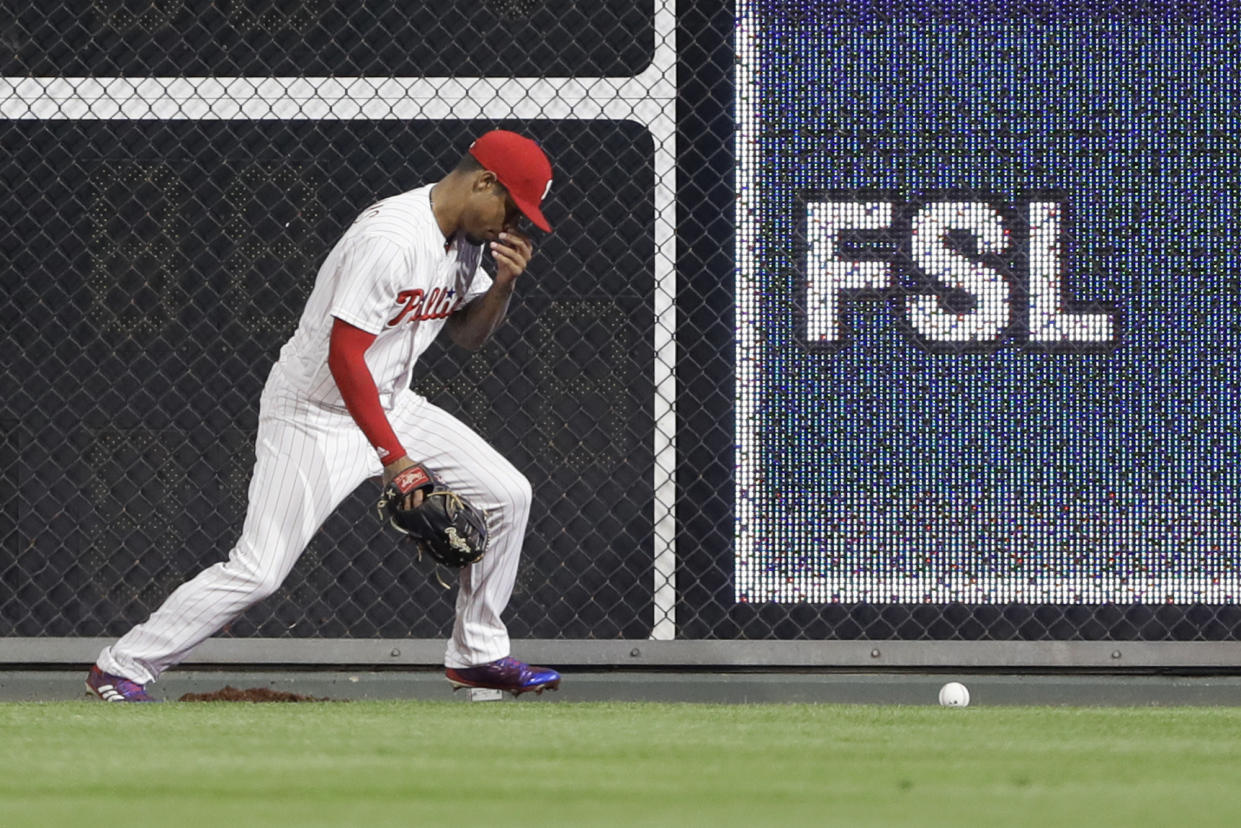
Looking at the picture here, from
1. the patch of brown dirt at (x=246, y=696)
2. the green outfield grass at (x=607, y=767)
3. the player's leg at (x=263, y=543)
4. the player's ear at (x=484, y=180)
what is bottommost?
the patch of brown dirt at (x=246, y=696)

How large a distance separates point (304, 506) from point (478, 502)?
41cm

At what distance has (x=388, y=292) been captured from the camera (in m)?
3.98

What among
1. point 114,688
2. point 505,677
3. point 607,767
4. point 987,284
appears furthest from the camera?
point 987,284

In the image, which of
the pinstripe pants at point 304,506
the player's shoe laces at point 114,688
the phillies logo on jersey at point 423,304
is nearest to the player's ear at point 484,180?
the phillies logo on jersey at point 423,304

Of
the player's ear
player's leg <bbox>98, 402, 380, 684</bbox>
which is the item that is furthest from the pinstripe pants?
the player's ear

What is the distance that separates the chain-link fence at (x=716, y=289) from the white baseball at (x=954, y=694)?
223 millimetres

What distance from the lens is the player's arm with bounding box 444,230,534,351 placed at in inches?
164

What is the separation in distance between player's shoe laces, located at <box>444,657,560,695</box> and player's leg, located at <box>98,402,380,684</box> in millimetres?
511

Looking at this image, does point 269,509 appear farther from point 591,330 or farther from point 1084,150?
point 1084,150

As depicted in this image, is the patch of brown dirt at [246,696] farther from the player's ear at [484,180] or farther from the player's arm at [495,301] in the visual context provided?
the player's ear at [484,180]

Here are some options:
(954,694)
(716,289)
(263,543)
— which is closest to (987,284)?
(716,289)

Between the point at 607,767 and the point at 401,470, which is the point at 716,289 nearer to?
the point at 401,470

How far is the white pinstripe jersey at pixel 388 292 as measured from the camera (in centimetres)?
396

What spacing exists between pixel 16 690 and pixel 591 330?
6.32ft
